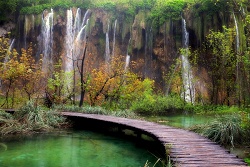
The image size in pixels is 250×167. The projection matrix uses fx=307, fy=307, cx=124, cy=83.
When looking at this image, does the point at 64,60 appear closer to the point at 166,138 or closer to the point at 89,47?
the point at 89,47

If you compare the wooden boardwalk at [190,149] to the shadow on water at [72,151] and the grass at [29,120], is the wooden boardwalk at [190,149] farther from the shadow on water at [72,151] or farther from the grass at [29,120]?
the grass at [29,120]

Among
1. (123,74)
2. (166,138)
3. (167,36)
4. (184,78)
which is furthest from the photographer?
(167,36)

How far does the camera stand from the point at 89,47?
28.7 metres

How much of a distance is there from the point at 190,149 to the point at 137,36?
21.2m

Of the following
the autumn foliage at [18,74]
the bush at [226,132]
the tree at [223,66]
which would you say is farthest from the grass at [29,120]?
the tree at [223,66]

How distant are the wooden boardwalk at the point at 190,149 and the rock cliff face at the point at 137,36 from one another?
15308 millimetres

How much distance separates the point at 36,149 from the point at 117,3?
2209 centimetres

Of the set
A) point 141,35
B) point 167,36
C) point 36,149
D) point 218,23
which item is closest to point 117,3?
point 141,35

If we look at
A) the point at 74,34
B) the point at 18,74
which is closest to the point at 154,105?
the point at 18,74

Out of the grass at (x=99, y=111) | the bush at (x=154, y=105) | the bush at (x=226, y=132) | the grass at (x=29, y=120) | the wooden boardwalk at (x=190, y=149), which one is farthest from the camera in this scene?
the bush at (x=154, y=105)

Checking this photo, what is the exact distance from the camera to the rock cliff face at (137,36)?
25531 mm

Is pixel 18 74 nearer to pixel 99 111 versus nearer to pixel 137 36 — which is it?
pixel 99 111

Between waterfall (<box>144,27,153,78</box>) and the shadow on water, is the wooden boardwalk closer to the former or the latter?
the shadow on water

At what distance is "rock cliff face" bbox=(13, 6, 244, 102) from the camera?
2553 centimetres
